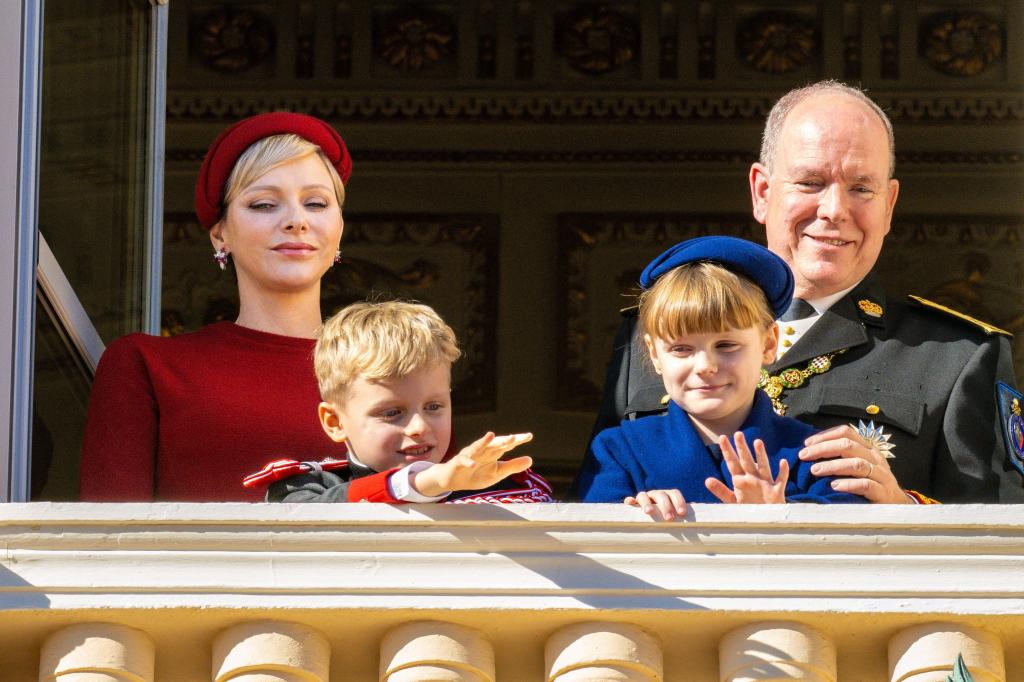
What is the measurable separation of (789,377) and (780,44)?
12.2 feet

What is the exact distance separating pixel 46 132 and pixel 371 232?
3763 mm

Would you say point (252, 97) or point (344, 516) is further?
point (252, 97)

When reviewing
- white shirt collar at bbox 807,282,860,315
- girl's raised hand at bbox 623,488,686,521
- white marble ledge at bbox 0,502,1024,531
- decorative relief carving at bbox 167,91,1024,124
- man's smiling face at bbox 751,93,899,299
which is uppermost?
decorative relief carving at bbox 167,91,1024,124

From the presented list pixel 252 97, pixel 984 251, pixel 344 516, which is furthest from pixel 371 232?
pixel 344 516

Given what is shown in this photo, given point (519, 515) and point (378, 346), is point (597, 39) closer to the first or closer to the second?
point (378, 346)

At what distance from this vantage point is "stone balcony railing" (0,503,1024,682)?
3500 mm

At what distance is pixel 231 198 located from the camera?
4.27 metres

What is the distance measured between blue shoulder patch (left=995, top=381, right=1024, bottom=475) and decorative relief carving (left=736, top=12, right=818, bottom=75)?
3737 millimetres

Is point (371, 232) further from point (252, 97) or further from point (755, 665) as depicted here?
point (755, 665)

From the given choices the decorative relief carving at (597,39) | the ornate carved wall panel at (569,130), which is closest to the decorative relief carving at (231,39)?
the ornate carved wall panel at (569,130)

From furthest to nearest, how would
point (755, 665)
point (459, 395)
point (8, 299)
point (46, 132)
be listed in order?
point (459, 395)
point (46, 132)
point (8, 299)
point (755, 665)

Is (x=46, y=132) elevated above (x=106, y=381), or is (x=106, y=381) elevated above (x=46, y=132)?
(x=46, y=132)

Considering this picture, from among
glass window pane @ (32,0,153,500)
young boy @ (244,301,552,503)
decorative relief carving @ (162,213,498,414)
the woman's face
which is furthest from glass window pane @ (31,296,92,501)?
decorative relief carving @ (162,213,498,414)

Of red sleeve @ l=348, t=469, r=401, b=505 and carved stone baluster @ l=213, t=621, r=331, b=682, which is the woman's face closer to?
red sleeve @ l=348, t=469, r=401, b=505
